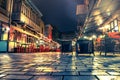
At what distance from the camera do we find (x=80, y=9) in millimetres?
17812

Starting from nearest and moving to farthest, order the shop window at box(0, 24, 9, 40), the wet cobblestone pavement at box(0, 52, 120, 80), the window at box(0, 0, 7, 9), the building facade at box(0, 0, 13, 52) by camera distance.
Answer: the wet cobblestone pavement at box(0, 52, 120, 80), the building facade at box(0, 0, 13, 52), the shop window at box(0, 24, 9, 40), the window at box(0, 0, 7, 9)

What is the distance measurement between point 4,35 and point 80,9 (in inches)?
374

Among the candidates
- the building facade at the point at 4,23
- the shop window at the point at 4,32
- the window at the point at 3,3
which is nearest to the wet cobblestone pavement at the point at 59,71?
the building facade at the point at 4,23

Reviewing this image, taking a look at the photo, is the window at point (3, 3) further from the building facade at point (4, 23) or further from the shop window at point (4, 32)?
the shop window at point (4, 32)

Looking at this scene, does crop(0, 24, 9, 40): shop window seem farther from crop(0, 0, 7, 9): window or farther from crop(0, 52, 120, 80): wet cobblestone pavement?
crop(0, 52, 120, 80): wet cobblestone pavement

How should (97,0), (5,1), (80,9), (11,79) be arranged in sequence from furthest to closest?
(5,1) < (80,9) < (97,0) < (11,79)

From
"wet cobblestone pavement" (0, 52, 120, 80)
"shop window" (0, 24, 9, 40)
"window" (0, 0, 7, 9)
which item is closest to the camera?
"wet cobblestone pavement" (0, 52, 120, 80)

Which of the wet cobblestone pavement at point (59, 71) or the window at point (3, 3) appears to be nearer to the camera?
the wet cobblestone pavement at point (59, 71)

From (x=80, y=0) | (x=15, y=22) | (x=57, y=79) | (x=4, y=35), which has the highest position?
(x=80, y=0)

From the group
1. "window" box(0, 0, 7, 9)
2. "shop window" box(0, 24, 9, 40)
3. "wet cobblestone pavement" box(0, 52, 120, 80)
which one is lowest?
"wet cobblestone pavement" box(0, 52, 120, 80)

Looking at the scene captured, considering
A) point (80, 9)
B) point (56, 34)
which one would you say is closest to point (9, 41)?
point (80, 9)

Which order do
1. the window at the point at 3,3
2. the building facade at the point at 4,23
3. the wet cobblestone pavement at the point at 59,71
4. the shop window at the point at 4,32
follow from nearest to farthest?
the wet cobblestone pavement at the point at 59,71, the building facade at the point at 4,23, the shop window at the point at 4,32, the window at the point at 3,3

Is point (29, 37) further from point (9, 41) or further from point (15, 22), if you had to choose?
point (9, 41)

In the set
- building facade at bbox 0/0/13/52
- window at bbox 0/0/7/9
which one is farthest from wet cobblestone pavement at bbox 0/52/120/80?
window at bbox 0/0/7/9
